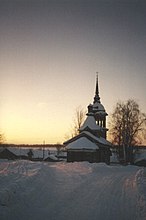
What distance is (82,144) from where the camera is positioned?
3916 cm

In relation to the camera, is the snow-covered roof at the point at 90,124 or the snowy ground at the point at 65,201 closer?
the snowy ground at the point at 65,201

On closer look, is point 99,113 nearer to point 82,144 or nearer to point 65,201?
point 82,144

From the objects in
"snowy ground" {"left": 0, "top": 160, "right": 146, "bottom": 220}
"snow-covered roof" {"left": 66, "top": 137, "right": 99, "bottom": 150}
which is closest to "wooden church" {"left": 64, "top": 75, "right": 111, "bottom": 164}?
"snow-covered roof" {"left": 66, "top": 137, "right": 99, "bottom": 150}

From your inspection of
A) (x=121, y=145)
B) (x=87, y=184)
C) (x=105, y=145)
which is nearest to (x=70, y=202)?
(x=87, y=184)

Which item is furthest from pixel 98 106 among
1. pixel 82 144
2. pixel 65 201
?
pixel 65 201

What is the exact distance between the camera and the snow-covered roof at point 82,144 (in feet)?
127

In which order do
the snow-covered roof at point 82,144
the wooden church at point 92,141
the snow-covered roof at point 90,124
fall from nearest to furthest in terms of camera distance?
the snow-covered roof at point 82,144
the wooden church at point 92,141
the snow-covered roof at point 90,124

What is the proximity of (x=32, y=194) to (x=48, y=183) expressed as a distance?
327 centimetres

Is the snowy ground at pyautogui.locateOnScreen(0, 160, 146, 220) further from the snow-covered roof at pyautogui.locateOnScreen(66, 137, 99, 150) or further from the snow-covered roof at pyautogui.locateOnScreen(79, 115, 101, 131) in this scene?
the snow-covered roof at pyautogui.locateOnScreen(79, 115, 101, 131)

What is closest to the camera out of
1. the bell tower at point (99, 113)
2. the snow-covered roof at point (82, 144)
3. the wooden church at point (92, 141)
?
the snow-covered roof at point (82, 144)

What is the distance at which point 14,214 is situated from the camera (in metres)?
9.45

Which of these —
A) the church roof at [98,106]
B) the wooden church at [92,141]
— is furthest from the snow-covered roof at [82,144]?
the church roof at [98,106]

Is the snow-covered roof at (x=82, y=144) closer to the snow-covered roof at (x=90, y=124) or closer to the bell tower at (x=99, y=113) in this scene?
the snow-covered roof at (x=90, y=124)

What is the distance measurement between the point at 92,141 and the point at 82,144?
2809 mm
